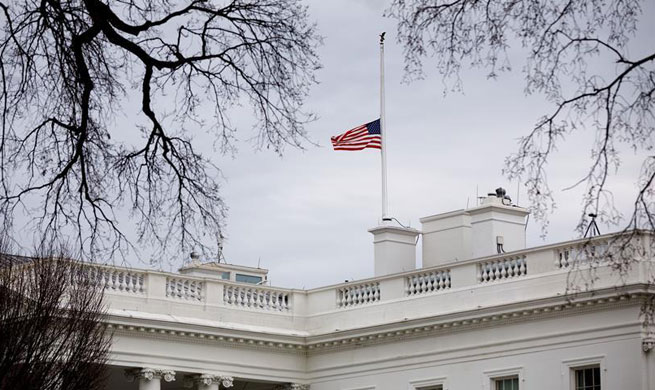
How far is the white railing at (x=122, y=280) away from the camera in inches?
1558

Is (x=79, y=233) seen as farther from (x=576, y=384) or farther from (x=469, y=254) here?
(x=469, y=254)

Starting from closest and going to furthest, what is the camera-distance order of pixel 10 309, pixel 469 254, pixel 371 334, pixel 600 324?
1. pixel 10 309
2. pixel 600 324
3. pixel 371 334
4. pixel 469 254

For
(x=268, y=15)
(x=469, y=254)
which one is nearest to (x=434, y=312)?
(x=469, y=254)

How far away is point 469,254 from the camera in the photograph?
4381 centimetres

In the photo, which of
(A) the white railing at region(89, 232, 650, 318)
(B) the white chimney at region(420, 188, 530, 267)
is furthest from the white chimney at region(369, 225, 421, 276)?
(A) the white railing at region(89, 232, 650, 318)

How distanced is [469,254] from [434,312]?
4612 mm

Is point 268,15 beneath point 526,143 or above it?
above

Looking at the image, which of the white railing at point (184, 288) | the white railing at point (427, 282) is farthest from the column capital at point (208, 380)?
the white railing at point (427, 282)

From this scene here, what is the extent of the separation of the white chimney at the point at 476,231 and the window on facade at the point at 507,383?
5.11 meters

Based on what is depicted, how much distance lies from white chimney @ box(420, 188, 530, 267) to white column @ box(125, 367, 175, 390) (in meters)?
8.60

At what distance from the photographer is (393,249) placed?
44375mm

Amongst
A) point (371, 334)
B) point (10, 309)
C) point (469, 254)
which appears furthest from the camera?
point (469, 254)

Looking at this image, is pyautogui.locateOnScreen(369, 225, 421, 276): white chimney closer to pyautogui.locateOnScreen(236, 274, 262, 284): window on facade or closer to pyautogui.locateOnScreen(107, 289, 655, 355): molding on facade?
pyautogui.locateOnScreen(107, 289, 655, 355): molding on facade

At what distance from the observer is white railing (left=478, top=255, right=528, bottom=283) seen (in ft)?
124
